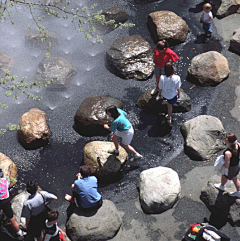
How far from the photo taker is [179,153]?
838 centimetres

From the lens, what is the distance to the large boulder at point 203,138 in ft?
26.6

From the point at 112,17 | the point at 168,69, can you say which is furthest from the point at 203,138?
the point at 112,17

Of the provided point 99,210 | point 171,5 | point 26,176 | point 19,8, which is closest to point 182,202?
point 99,210

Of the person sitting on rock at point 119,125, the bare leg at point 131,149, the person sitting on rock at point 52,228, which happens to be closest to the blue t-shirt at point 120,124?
the person sitting on rock at point 119,125

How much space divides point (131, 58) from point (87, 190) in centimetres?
507

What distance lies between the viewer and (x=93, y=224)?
6871 mm

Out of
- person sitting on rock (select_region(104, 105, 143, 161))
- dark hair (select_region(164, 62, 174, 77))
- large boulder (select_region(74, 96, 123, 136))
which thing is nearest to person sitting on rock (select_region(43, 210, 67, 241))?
person sitting on rock (select_region(104, 105, 143, 161))

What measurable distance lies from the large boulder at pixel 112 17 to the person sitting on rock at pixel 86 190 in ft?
21.4

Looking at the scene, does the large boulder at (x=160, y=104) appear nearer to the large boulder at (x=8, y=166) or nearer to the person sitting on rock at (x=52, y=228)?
the large boulder at (x=8, y=166)

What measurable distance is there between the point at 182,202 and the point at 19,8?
35.5ft

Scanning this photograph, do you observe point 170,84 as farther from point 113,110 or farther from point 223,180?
point 223,180

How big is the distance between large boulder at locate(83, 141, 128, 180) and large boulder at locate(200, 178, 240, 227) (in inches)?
91.5

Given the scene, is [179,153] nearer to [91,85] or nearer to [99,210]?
[99,210]

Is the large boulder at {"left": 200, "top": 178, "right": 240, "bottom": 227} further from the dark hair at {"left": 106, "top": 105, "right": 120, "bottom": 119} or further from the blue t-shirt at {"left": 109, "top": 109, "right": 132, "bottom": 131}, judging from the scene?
the dark hair at {"left": 106, "top": 105, "right": 120, "bottom": 119}
